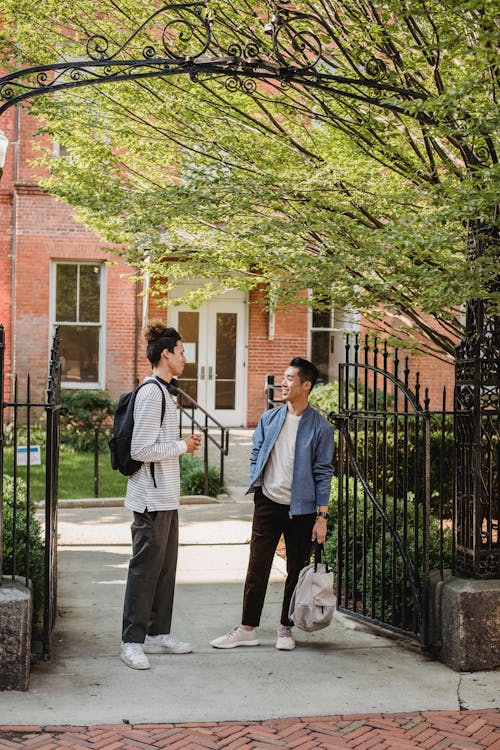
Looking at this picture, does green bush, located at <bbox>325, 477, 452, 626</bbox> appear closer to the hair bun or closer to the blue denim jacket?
the blue denim jacket

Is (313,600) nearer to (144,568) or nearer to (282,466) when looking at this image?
(282,466)

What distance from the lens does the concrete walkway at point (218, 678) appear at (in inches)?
182

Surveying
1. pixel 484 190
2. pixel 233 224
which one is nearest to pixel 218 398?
pixel 233 224

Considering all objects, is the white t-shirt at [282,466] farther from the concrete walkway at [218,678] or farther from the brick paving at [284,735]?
the brick paving at [284,735]

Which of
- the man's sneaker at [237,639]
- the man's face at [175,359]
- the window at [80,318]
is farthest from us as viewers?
the window at [80,318]

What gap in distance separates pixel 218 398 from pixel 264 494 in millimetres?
12616

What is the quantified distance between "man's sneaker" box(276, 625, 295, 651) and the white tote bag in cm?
23

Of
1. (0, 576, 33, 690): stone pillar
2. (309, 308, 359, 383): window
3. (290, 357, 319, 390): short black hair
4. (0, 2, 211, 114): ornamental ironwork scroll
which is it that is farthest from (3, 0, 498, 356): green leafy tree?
(309, 308, 359, 383): window

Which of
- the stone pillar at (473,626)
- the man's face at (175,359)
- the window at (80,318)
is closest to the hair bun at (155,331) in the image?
the man's face at (175,359)

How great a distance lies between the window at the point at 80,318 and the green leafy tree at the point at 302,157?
9.05m

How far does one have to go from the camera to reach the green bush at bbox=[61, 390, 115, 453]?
49.6 ft

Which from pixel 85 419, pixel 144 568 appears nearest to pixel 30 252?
pixel 85 419

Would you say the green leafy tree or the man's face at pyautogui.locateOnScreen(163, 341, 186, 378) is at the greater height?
the green leafy tree

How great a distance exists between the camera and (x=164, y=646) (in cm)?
558
